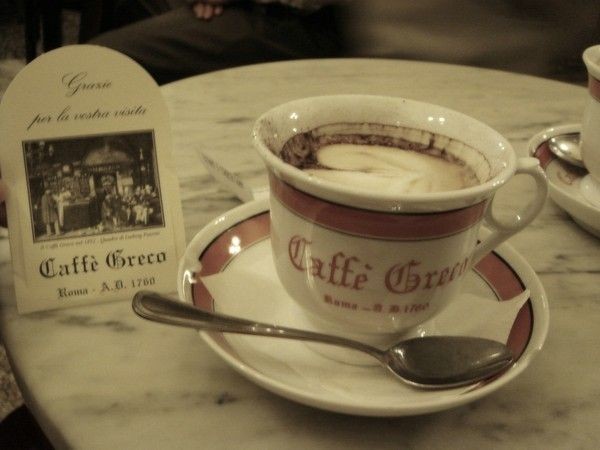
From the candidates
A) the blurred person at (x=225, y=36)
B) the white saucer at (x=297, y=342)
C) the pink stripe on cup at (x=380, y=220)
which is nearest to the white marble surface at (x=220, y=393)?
the white saucer at (x=297, y=342)

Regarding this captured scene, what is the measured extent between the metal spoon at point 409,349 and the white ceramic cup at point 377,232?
25 mm

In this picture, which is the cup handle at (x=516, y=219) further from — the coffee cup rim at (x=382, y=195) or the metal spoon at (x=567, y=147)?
the metal spoon at (x=567, y=147)

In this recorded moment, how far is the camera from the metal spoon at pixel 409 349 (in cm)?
47

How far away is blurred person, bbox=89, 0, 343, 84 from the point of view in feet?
5.29

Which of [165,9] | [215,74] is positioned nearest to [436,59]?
[215,74]

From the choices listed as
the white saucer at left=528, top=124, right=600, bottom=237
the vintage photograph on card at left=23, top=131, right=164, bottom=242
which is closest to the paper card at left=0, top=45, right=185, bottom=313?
the vintage photograph on card at left=23, top=131, right=164, bottom=242

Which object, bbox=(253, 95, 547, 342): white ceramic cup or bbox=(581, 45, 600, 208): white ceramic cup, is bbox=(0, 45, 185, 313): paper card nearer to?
bbox=(253, 95, 547, 342): white ceramic cup

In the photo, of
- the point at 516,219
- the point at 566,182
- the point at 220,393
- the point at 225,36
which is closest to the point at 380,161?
the point at 516,219

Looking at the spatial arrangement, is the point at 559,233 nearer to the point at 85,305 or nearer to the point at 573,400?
the point at 573,400

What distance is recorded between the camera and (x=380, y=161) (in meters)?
0.55

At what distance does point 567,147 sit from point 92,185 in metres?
0.59

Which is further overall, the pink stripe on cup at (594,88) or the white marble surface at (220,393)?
the pink stripe on cup at (594,88)

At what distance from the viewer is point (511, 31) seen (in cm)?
162

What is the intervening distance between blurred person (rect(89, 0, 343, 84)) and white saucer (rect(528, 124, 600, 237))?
90 cm
